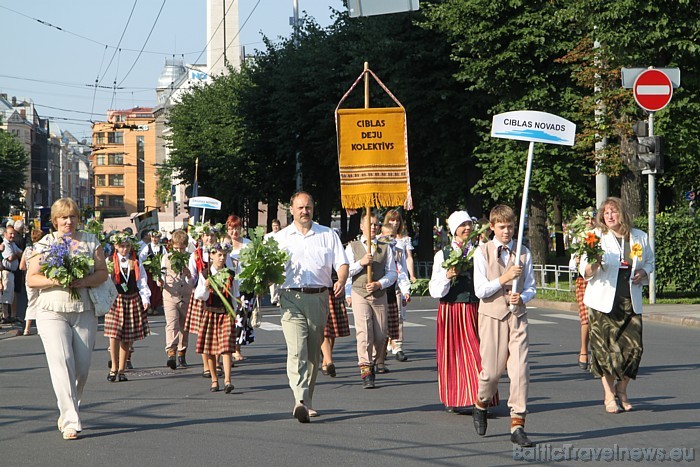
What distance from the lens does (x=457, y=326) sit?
980cm

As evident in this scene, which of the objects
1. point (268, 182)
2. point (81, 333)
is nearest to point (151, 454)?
point (81, 333)

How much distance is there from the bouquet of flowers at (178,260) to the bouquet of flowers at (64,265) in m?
4.34

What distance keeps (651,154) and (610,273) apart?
39.3ft

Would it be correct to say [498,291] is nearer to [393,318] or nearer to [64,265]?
[64,265]

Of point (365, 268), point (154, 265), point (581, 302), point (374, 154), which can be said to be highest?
point (374, 154)

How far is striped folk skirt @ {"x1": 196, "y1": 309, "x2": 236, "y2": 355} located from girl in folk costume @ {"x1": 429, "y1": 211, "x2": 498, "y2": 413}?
110 inches

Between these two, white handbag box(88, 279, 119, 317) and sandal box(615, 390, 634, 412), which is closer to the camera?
white handbag box(88, 279, 119, 317)

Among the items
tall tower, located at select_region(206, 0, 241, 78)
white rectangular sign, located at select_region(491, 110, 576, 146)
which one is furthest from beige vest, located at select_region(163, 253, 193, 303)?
tall tower, located at select_region(206, 0, 241, 78)

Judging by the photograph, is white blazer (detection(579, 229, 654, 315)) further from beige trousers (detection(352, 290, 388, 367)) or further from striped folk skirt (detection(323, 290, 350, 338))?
striped folk skirt (detection(323, 290, 350, 338))

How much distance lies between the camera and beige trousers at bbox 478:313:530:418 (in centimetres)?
817

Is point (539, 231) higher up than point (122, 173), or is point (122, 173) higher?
point (122, 173)

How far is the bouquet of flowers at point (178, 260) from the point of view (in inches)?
519

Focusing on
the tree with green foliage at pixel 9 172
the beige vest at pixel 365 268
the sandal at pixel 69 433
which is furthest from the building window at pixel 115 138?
the sandal at pixel 69 433

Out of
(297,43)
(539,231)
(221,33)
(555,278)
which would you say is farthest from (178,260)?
(221,33)
